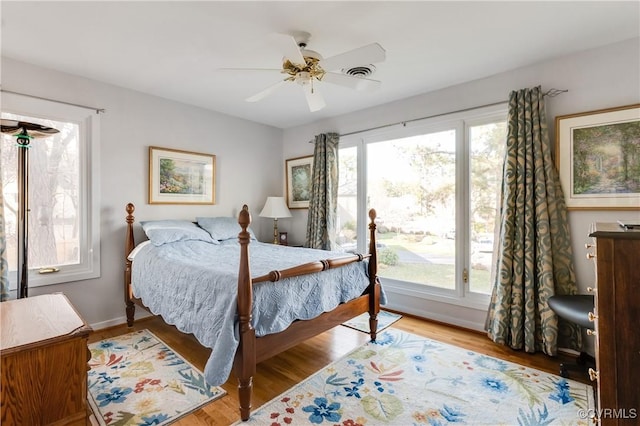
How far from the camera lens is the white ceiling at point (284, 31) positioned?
191 cm

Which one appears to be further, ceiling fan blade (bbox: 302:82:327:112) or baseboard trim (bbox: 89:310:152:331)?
baseboard trim (bbox: 89:310:152:331)

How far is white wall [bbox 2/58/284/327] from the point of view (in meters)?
2.82

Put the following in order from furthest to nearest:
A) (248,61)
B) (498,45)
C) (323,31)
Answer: (248,61)
(498,45)
(323,31)

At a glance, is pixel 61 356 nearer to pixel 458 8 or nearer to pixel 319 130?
pixel 458 8

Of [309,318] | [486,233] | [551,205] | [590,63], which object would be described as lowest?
[309,318]

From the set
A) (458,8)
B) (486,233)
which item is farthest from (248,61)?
(486,233)

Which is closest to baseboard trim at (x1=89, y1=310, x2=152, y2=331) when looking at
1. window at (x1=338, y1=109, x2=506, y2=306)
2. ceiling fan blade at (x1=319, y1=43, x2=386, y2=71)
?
window at (x1=338, y1=109, x2=506, y2=306)

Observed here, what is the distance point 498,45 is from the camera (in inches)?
92.7

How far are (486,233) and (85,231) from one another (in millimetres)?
3951

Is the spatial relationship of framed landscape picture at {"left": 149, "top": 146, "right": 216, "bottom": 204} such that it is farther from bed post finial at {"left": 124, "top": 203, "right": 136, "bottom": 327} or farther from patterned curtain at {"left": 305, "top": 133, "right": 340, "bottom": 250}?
patterned curtain at {"left": 305, "top": 133, "right": 340, "bottom": 250}

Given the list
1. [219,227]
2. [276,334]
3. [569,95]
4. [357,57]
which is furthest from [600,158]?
[219,227]

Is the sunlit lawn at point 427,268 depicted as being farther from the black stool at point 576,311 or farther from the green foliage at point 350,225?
the black stool at point 576,311

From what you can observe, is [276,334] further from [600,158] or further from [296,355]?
[600,158]

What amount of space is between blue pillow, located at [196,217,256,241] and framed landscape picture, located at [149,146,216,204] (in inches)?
11.9
